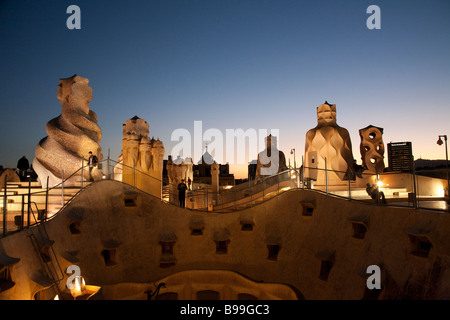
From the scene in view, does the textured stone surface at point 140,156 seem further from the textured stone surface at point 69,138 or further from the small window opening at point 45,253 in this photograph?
the small window opening at point 45,253

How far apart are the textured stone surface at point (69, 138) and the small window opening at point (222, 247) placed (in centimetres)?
503

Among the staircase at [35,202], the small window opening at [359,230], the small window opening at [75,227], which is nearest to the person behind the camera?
the small window opening at [359,230]

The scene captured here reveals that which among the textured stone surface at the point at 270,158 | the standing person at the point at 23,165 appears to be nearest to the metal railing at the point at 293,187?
the textured stone surface at the point at 270,158

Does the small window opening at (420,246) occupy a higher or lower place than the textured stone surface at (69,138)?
lower

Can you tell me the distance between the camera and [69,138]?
10.6 meters

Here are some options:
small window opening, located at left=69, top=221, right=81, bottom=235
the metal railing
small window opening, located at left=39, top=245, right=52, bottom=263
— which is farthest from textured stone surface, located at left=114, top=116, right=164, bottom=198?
small window opening, located at left=39, top=245, right=52, bottom=263

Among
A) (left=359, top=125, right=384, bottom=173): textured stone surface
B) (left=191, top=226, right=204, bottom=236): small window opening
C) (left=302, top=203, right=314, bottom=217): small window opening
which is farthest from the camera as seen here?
(left=359, top=125, right=384, bottom=173): textured stone surface

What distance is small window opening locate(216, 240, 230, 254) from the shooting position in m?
10.2

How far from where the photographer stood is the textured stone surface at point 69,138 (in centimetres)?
1034

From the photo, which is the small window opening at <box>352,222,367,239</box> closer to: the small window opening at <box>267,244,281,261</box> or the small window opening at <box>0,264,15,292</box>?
the small window opening at <box>267,244,281,261</box>

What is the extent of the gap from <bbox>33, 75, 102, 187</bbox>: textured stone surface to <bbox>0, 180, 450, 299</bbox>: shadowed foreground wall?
207cm
